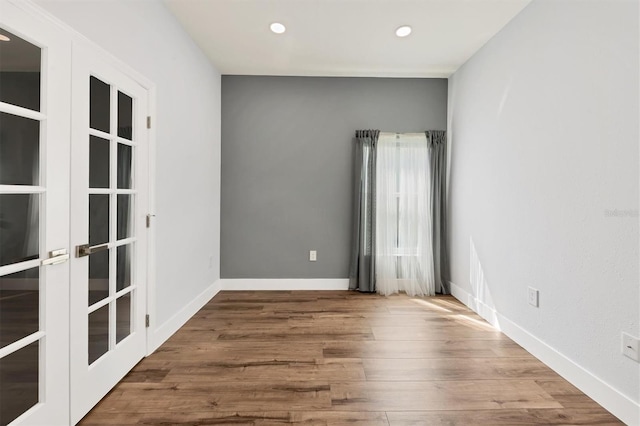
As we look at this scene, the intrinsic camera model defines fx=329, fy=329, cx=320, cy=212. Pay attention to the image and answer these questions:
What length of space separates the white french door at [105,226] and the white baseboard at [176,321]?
4.7 inches

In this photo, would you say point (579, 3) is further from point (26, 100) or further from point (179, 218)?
point (179, 218)

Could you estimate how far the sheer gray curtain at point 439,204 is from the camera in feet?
13.3

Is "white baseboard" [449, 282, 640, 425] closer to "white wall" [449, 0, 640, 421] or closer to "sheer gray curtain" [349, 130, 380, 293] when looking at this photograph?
"white wall" [449, 0, 640, 421]

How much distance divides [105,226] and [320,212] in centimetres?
260

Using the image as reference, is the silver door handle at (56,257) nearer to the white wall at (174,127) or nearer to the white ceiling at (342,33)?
the white wall at (174,127)

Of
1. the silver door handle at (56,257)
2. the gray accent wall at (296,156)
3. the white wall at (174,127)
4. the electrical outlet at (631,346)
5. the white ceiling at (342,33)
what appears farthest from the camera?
the gray accent wall at (296,156)

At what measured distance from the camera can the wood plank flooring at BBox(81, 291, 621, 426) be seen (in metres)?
1.75

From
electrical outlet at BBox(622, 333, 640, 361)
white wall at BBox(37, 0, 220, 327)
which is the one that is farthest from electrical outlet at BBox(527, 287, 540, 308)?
white wall at BBox(37, 0, 220, 327)

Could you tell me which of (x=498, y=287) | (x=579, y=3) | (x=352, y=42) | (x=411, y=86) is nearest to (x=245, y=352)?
(x=498, y=287)

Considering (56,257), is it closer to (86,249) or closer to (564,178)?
(86,249)

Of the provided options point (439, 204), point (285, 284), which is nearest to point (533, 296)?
point (439, 204)

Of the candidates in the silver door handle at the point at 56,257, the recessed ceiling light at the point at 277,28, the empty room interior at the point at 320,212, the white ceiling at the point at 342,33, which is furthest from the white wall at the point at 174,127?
the silver door handle at the point at 56,257

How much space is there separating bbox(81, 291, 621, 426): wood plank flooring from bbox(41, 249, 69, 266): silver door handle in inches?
33.9

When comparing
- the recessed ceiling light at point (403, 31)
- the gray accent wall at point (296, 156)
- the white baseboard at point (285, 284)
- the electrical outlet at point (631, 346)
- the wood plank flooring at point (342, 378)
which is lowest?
the wood plank flooring at point (342, 378)
